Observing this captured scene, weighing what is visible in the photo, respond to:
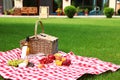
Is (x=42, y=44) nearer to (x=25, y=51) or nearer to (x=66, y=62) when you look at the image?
(x=25, y=51)

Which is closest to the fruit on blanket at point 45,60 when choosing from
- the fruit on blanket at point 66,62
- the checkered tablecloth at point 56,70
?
the checkered tablecloth at point 56,70

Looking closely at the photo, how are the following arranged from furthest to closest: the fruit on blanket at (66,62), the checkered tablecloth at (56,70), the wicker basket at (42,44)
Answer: the wicker basket at (42,44) → the fruit on blanket at (66,62) → the checkered tablecloth at (56,70)

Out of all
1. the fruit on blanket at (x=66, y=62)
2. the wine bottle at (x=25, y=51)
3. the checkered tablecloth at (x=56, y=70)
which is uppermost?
the wine bottle at (x=25, y=51)

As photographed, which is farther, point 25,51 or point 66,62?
point 25,51

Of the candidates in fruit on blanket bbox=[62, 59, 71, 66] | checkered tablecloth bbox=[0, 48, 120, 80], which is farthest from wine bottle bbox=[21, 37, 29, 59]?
fruit on blanket bbox=[62, 59, 71, 66]

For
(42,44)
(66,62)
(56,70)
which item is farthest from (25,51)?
(56,70)

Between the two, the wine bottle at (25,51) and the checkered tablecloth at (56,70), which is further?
the wine bottle at (25,51)

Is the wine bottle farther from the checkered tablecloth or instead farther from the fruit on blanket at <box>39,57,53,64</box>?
the fruit on blanket at <box>39,57,53,64</box>

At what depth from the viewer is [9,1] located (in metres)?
39.8

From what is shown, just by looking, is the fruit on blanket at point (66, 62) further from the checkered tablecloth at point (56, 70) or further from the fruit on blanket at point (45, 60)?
the fruit on blanket at point (45, 60)

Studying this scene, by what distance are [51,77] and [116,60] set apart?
2.35 m

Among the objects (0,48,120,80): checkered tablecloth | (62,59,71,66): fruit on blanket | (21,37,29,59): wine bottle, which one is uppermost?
(21,37,29,59): wine bottle

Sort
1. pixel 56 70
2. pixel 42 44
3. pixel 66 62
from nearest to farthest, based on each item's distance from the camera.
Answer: pixel 56 70 → pixel 66 62 → pixel 42 44

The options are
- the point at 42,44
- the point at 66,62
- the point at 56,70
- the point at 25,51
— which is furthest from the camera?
the point at 42,44
